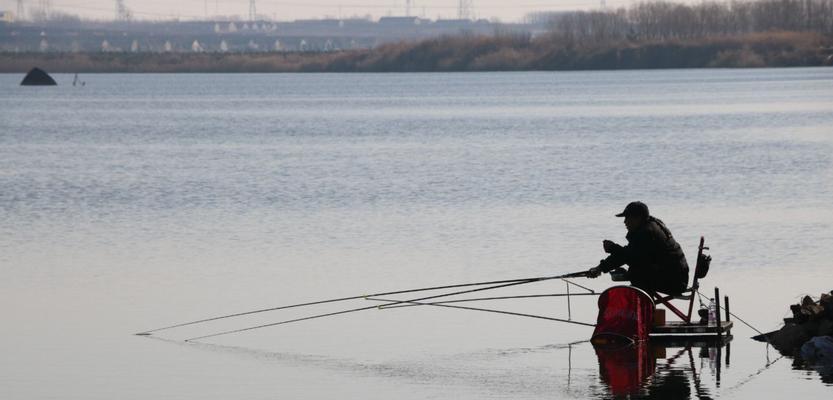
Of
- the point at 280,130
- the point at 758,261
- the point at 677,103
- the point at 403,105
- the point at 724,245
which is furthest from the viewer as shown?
the point at 403,105

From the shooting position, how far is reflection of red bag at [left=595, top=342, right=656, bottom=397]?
563 inches

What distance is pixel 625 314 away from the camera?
1586 centimetres

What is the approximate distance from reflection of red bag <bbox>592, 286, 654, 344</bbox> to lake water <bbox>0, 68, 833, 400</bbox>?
424 millimetres

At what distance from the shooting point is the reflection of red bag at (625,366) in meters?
14.3

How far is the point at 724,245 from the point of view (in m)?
25.0

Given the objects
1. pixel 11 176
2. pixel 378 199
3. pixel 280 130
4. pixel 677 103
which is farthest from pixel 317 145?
pixel 677 103

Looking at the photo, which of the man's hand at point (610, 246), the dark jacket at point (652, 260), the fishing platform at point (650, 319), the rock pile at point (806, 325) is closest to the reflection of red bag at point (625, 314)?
the fishing platform at point (650, 319)

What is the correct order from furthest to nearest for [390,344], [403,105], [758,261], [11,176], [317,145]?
1. [403,105]
2. [317,145]
3. [11,176]
4. [758,261]
5. [390,344]

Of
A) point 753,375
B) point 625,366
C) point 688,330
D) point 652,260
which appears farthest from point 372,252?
point 753,375

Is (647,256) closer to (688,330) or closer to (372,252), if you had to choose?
(688,330)

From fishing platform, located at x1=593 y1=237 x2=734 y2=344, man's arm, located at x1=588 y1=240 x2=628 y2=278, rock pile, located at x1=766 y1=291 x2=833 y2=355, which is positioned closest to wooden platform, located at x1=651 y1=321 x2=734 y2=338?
fishing platform, located at x1=593 y1=237 x2=734 y2=344

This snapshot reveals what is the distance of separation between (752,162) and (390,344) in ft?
108

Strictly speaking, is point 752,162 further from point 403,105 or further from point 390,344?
point 403,105

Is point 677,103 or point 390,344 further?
point 677,103
